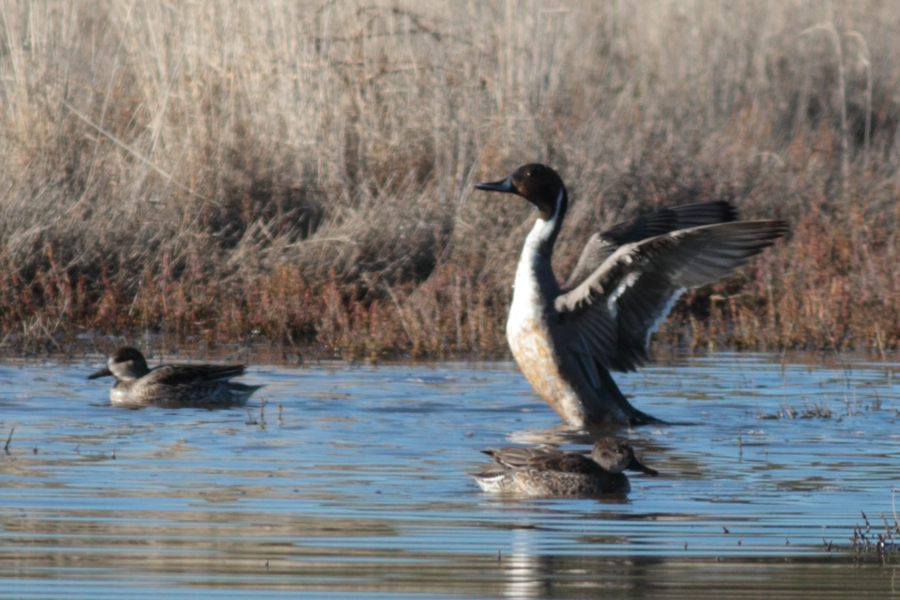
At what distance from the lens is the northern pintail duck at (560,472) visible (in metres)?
6.26

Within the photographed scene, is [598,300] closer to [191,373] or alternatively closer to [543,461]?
[543,461]

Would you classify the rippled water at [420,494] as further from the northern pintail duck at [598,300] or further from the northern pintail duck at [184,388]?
the northern pintail duck at [598,300]

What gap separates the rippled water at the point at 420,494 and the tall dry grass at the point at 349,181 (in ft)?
4.79

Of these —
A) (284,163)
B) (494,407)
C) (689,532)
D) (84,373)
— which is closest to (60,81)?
(284,163)

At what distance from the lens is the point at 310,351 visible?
1070 centimetres

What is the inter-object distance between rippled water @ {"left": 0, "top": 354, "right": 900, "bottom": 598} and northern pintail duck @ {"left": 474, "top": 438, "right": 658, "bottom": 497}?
0.38ft

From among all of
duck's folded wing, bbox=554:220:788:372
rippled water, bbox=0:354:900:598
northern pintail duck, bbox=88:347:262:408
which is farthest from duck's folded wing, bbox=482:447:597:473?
northern pintail duck, bbox=88:347:262:408

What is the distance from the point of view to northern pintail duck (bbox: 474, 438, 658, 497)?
6.26 meters

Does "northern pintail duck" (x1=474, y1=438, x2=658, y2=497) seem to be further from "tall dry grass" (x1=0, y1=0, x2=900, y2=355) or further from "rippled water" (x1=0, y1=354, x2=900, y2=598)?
"tall dry grass" (x1=0, y1=0, x2=900, y2=355)

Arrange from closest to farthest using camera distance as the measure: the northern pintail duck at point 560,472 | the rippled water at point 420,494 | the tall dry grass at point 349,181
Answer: the rippled water at point 420,494, the northern pintail duck at point 560,472, the tall dry grass at point 349,181

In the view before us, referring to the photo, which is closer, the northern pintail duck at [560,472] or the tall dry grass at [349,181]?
the northern pintail duck at [560,472]

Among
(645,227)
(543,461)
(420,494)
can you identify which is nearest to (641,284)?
(645,227)

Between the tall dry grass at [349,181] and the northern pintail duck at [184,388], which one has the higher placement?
the tall dry grass at [349,181]

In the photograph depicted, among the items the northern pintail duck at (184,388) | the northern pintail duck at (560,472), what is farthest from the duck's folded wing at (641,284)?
the northern pintail duck at (184,388)
